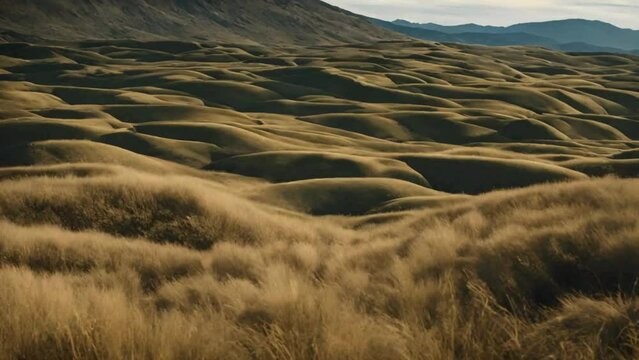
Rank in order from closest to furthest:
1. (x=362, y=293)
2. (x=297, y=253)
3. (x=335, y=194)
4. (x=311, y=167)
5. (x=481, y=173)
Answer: (x=362, y=293), (x=297, y=253), (x=335, y=194), (x=311, y=167), (x=481, y=173)

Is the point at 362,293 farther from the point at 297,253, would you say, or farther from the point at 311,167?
the point at 311,167

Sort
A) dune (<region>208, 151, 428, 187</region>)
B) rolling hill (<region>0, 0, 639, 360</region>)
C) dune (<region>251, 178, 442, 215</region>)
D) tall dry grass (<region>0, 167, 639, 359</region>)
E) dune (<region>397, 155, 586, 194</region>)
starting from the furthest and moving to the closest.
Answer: dune (<region>208, 151, 428, 187</region>)
dune (<region>397, 155, 586, 194</region>)
dune (<region>251, 178, 442, 215</region>)
rolling hill (<region>0, 0, 639, 360</region>)
tall dry grass (<region>0, 167, 639, 359</region>)

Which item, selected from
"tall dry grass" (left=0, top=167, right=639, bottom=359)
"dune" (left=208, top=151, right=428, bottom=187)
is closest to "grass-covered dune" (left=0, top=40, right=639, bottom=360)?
"tall dry grass" (left=0, top=167, right=639, bottom=359)

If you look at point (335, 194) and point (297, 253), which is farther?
point (335, 194)

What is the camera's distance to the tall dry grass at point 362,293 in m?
5.22

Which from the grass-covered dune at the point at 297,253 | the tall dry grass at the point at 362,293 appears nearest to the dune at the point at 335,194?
the grass-covered dune at the point at 297,253

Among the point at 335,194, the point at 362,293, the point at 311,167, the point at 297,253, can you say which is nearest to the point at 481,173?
the point at 311,167

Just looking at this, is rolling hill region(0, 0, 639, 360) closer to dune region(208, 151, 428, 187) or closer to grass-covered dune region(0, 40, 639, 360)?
grass-covered dune region(0, 40, 639, 360)

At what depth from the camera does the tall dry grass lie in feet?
17.1

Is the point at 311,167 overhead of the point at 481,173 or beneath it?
beneath

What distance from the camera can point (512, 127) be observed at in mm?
64688

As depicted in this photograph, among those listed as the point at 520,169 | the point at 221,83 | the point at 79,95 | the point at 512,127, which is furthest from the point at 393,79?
the point at 520,169

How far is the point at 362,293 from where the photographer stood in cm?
758

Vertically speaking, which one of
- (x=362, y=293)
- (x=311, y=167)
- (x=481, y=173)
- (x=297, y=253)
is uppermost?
(x=362, y=293)
